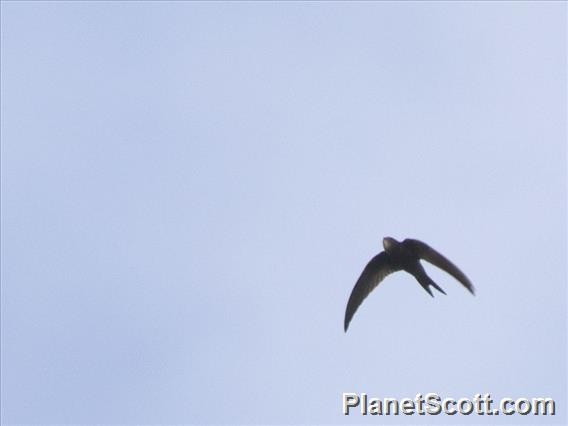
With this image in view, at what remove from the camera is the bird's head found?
16453mm

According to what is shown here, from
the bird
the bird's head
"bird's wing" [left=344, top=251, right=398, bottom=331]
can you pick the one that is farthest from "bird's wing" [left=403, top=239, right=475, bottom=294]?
"bird's wing" [left=344, top=251, right=398, bottom=331]

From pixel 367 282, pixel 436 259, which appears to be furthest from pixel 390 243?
pixel 367 282

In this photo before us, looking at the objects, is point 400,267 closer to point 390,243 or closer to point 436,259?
point 390,243

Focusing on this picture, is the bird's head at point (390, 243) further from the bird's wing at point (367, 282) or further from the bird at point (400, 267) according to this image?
the bird's wing at point (367, 282)

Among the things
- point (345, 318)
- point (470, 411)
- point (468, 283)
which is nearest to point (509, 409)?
point (470, 411)

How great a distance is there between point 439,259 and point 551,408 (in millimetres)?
2173

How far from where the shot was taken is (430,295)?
53.0 ft

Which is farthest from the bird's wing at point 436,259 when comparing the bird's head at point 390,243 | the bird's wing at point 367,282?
the bird's wing at point 367,282

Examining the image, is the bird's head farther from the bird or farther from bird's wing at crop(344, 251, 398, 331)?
bird's wing at crop(344, 251, 398, 331)

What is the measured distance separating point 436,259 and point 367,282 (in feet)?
5.39

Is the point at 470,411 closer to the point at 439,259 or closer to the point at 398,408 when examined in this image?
the point at 398,408

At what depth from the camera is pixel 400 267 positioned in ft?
55.5

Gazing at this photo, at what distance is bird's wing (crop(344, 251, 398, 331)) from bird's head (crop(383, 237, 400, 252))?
1.91ft

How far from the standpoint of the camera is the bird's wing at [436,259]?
50.6ft
